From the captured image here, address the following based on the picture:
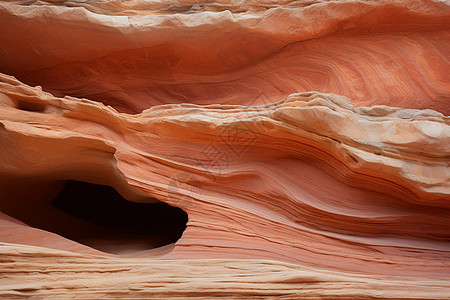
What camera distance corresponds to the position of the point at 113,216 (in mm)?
5926

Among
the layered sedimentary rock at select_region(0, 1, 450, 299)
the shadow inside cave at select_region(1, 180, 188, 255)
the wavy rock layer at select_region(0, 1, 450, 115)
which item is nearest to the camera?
the layered sedimentary rock at select_region(0, 1, 450, 299)

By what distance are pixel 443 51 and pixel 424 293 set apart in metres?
3.61

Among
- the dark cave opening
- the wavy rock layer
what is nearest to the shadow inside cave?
the dark cave opening

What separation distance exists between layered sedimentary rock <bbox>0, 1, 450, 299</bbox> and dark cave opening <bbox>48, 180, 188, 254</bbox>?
1.3 inches

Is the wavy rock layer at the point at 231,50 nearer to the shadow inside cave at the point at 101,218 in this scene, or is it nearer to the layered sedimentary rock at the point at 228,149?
the layered sedimentary rock at the point at 228,149

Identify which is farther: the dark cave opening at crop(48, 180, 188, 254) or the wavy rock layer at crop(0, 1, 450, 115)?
the dark cave opening at crop(48, 180, 188, 254)

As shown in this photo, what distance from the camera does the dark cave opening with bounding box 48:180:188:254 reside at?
485cm

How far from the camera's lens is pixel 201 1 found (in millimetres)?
5246

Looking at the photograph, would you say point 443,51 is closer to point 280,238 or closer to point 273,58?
point 273,58

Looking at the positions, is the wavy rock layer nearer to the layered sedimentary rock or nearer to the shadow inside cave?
the layered sedimentary rock

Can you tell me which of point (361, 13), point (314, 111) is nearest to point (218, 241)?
point (314, 111)

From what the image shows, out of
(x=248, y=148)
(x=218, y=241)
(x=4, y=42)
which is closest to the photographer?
(x=218, y=241)

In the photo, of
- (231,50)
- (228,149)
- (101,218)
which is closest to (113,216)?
(101,218)

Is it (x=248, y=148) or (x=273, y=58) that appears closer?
(x=248, y=148)
